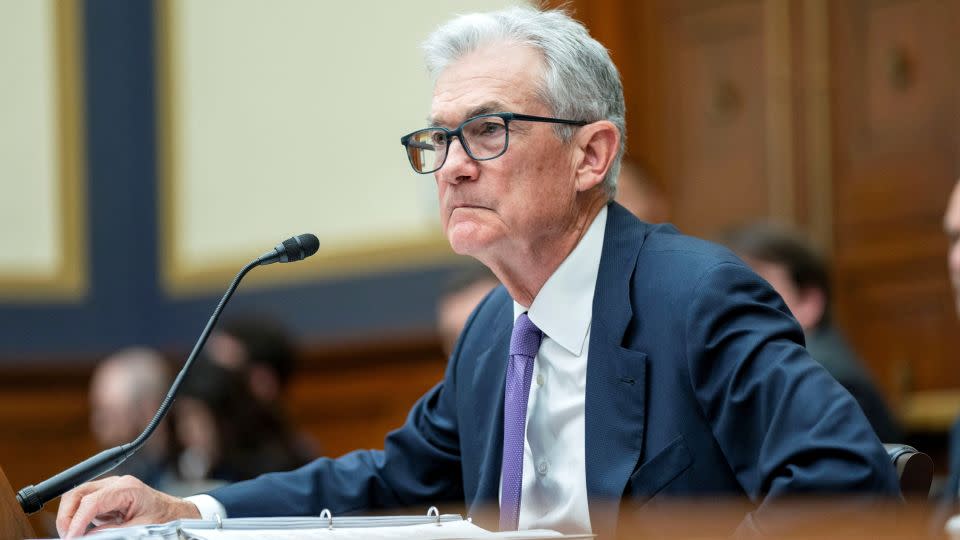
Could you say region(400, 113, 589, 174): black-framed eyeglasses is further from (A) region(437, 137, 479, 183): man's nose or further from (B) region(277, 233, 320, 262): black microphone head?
(B) region(277, 233, 320, 262): black microphone head

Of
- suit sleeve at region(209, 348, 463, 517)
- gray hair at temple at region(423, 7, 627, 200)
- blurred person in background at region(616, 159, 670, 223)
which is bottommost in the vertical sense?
suit sleeve at region(209, 348, 463, 517)

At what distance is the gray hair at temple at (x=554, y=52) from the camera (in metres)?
2.20

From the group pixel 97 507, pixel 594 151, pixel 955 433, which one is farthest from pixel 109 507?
pixel 955 433

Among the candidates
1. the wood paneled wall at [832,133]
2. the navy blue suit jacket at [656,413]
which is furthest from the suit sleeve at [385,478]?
the wood paneled wall at [832,133]

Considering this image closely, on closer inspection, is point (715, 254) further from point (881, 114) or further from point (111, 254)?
point (111, 254)

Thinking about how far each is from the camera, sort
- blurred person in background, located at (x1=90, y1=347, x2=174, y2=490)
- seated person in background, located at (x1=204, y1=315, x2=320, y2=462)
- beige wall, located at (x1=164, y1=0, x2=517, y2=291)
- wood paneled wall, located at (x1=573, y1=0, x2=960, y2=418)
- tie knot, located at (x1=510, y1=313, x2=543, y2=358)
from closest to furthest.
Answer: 1. tie knot, located at (x1=510, y1=313, x2=543, y2=358)
2. wood paneled wall, located at (x1=573, y1=0, x2=960, y2=418)
3. seated person in background, located at (x1=204, y1=315, x2=320, y2=462)
4. blurred person in background, located at (x1=90, y1=347, x2=174, y2=490)
5. beige wall, located at (x1=164, y1=0, x2=517, y2=291)

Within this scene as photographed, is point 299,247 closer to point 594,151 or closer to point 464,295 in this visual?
point 594,151

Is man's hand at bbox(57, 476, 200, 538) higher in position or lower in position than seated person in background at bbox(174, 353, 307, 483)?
higher

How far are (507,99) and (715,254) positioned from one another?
0.40 meters

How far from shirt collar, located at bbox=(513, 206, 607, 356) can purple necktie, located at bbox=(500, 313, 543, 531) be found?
32mm

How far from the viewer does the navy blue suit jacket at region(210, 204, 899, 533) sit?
1767mm

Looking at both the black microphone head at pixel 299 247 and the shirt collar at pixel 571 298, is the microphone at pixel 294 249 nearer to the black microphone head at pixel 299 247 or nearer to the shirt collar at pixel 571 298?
the black microphone head at pixel 299 247

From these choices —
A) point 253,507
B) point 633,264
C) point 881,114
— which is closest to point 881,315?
point 881,114

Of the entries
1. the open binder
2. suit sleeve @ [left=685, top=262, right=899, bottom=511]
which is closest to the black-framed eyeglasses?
suit sleeve @ [left=685, top=262, right=899, bottom=511]
